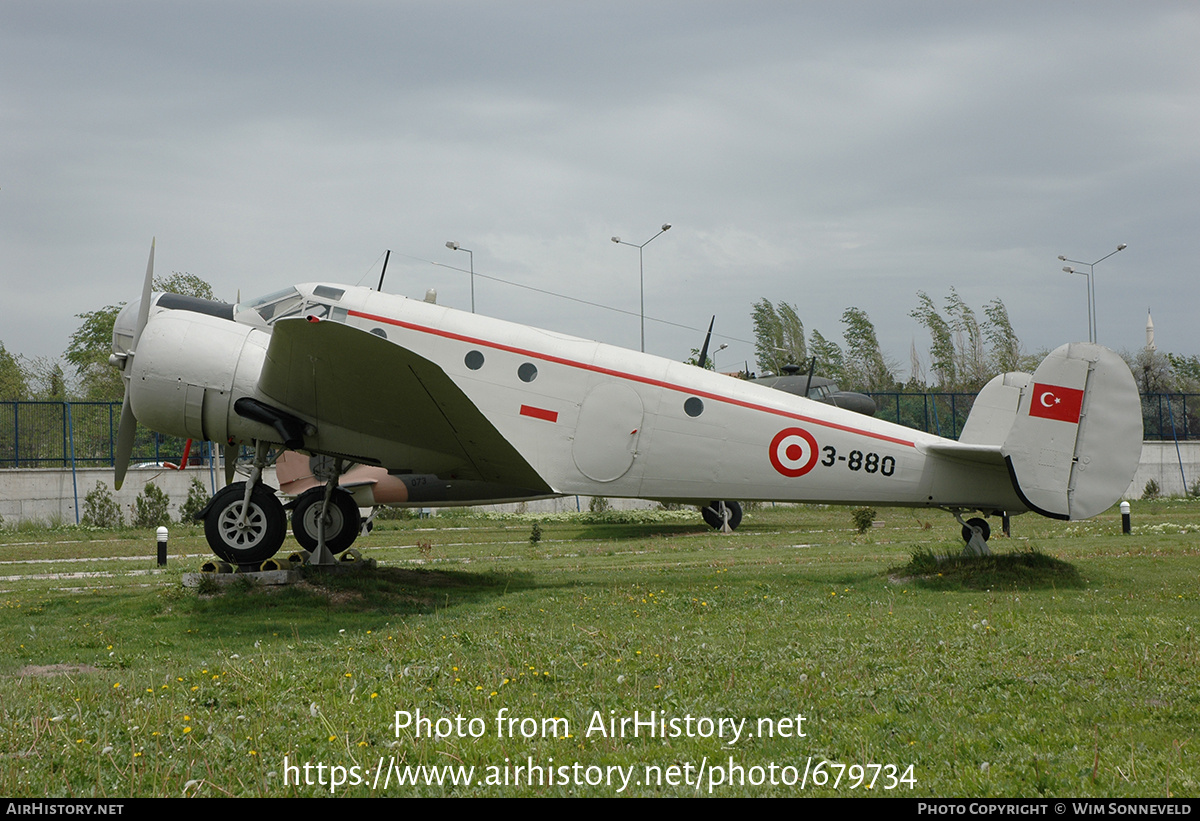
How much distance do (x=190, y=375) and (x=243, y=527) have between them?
2.06 m

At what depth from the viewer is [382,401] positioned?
1128 cm

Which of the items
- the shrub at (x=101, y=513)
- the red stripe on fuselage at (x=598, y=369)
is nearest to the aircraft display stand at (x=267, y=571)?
the red stripe on fuselage at (x=598, y=369)

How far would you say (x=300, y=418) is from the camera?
12.0 metres

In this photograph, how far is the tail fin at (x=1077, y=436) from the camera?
1211cm

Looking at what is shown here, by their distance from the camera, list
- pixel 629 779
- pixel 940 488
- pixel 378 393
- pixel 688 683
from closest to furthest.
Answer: pixel 629 779 → pixel 688 683 → pixel 378 393 → pixel 940 488

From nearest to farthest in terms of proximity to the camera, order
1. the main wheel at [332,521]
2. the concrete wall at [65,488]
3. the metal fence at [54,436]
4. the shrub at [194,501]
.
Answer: the main wheel at [332,521]
the shrub at [194,501]
the concrete wall at [65,488]
the metal fence at [54,436]

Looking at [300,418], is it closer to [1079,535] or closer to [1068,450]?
[1068,450]

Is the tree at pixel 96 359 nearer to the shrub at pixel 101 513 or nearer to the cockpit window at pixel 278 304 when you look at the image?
the shrub at pixel 101 513

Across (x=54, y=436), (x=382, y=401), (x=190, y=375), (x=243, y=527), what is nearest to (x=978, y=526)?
(x=382, y=401)

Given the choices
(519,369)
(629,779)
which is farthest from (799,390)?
(629,779)

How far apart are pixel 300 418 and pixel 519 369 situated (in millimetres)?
2903

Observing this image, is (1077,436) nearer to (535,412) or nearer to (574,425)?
(574,425)

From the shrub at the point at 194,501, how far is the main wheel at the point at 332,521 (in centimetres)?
1691

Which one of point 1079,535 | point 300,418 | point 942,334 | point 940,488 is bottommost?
point 1079,535
